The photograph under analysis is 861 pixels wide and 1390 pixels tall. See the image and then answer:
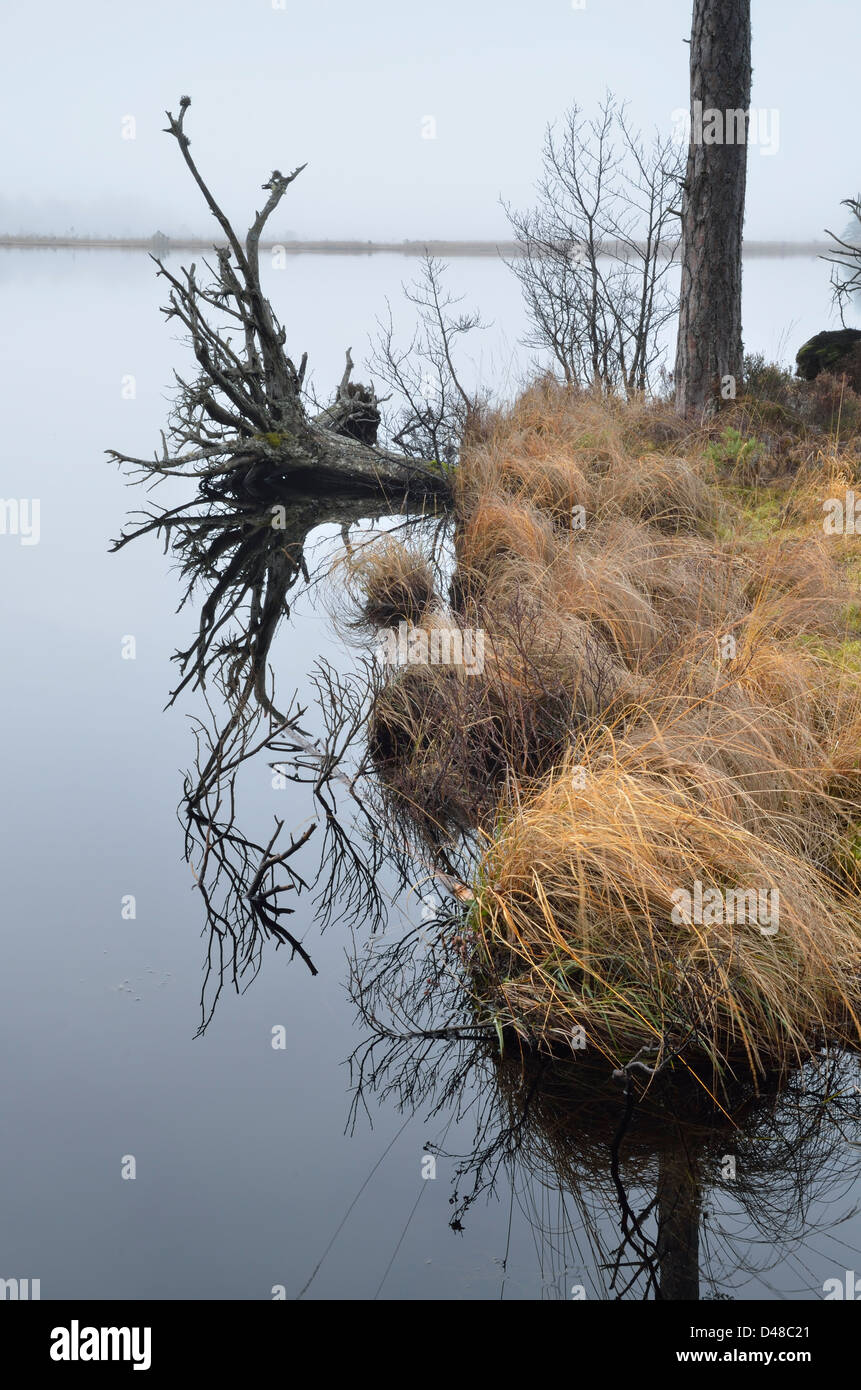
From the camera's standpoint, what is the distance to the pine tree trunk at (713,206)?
8.83 metres

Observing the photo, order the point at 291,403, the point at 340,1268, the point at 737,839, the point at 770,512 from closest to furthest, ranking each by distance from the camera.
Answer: the point at 340,1268, the point at 737,839, the point at 770,512, the point at 291,403

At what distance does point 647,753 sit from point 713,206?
21.6 feet

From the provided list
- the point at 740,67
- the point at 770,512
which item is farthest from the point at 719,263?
the point at 770,512

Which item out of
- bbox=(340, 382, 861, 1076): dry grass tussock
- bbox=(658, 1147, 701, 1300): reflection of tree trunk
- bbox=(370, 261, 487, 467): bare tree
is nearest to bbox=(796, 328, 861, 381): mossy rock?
bbox=(370, 261, 487, 467): bare tree

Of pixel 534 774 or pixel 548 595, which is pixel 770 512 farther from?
pixel 534 774

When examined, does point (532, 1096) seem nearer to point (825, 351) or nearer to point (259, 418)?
point (259, 418)

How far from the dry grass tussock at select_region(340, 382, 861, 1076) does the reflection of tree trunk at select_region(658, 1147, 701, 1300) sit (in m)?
0.35

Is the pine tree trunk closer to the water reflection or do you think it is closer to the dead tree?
the dead tree

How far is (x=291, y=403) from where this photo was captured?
1007cm

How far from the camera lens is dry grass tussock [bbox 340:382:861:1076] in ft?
10.2

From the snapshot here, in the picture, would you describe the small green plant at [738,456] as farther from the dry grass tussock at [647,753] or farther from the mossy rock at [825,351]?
the mossy rock at [825,351]

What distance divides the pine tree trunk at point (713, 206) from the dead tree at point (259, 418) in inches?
89.0

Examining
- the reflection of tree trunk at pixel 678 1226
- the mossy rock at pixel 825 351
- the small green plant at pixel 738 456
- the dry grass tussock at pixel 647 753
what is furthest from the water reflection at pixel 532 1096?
the mossy rock at pixel 825 351

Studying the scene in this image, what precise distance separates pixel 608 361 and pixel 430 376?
Answer: 2.37 metres
